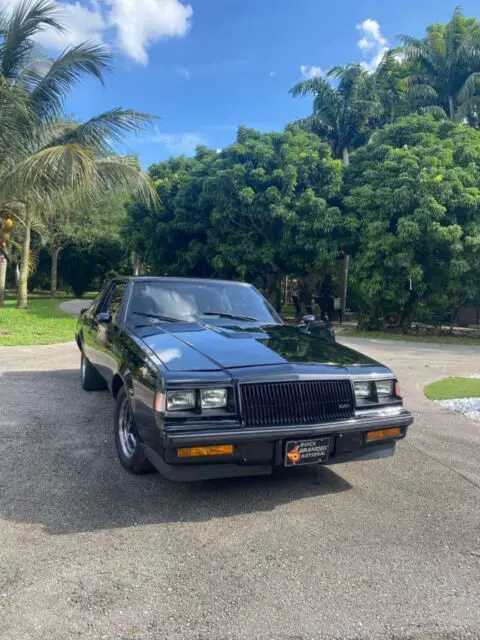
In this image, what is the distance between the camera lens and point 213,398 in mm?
3420

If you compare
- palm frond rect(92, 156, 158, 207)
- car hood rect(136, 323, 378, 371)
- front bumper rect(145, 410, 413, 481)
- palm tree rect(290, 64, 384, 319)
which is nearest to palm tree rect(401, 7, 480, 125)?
palm tree rect(290, 64, 384, 319)

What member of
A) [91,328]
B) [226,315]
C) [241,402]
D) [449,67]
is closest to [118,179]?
[91,328]

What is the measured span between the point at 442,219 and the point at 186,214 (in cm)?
1050

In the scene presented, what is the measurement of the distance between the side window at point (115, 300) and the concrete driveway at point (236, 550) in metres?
1.33

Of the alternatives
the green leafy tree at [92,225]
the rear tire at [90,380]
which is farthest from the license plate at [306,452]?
the green leafy tree at [92,225]

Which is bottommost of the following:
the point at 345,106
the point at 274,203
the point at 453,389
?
the point at 453,389

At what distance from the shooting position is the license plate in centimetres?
345

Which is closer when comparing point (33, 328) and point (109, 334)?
point (109, 334)

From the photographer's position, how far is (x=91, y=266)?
38469 millimetres

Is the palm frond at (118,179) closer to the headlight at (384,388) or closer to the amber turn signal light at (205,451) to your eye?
the headlight at (384,388)

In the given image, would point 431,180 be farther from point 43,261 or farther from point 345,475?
point 43,261

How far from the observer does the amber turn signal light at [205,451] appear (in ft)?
10.7

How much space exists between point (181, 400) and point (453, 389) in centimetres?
647

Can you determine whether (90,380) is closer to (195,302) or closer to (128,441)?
(195,302)
